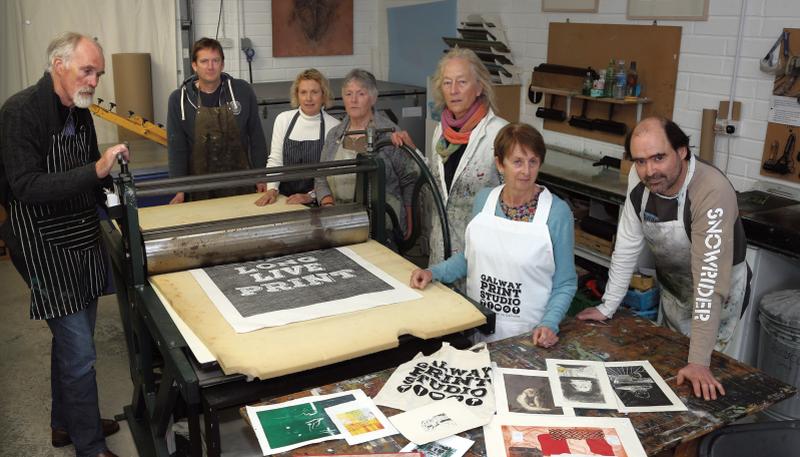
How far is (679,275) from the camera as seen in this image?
7.79ft

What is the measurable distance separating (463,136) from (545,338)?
3.08 ft

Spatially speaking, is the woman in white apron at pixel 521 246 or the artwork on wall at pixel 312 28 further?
the artwork on wall at pixel 312 28

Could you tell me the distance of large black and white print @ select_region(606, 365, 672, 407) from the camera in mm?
1736

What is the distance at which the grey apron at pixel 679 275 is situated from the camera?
2170 mm

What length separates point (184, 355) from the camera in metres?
1.86

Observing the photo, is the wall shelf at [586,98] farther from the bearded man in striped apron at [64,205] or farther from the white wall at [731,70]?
the bearded man in striped apron at [64,205]

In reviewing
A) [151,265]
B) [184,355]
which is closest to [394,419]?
[184,355]

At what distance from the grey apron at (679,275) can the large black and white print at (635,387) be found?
0.49 metres

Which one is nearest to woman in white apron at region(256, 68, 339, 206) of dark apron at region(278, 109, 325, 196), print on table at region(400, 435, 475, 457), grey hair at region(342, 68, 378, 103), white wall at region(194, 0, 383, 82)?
dark apron at region(278, 109, 325, 196)

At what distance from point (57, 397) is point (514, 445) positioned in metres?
2.04

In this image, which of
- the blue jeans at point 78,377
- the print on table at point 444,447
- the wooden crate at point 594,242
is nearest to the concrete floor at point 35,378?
the blue jeans at point 78,377

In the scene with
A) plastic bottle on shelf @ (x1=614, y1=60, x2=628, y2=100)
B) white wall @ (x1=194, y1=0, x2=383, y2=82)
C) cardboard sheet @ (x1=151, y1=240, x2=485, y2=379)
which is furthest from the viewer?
white wall @ (x1=194, y1=0, x2=383, y2=82)

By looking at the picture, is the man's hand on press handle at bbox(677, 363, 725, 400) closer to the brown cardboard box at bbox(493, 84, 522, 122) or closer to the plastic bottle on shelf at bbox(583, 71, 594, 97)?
the plastic bottle on shelf at bbox(583, 71, 594, 97)

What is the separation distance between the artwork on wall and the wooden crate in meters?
3.11
